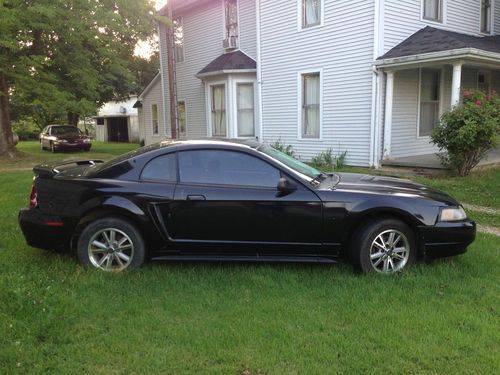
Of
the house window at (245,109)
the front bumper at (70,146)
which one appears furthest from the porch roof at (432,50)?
the front bumper at (70,146)

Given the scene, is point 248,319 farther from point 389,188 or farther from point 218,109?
point 218,109

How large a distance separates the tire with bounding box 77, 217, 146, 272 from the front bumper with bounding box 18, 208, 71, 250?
248 mm

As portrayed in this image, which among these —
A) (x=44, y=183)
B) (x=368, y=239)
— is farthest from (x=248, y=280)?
(x=44, y=183)

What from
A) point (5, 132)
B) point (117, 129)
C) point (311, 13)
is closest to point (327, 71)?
point (311, 13)

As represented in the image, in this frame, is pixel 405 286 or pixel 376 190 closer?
pixel 405 286

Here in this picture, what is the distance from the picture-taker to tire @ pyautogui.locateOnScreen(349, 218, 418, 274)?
4.68 meters

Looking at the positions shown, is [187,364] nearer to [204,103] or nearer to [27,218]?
[27,218]

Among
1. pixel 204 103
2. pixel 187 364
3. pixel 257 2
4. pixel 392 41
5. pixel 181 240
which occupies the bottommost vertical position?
pixel 187 364

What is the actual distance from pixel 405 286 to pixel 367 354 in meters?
1.35

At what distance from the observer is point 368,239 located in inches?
184

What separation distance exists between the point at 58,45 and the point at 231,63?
863 centimetres

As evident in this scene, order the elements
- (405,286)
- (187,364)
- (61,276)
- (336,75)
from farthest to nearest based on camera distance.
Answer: (336,75)
(61,276)
(405,286)
(187,364)

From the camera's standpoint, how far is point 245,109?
1684 cm

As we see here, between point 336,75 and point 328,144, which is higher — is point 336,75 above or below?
above
